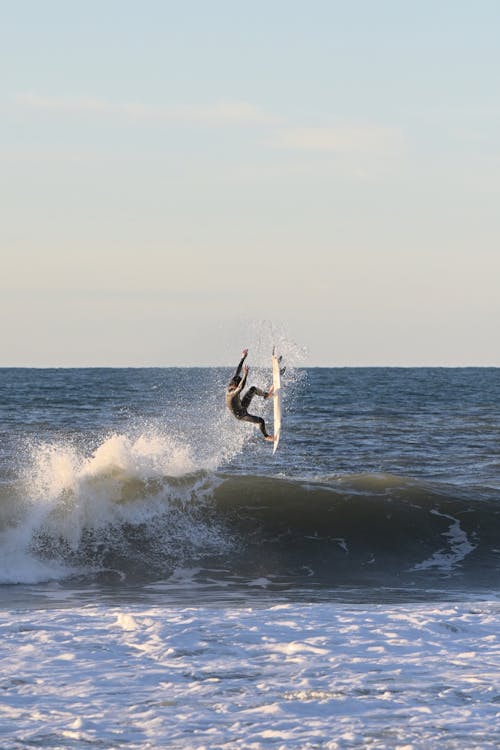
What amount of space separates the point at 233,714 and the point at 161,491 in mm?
11769

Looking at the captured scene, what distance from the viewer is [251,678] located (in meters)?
8.95

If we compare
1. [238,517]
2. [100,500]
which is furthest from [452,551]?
[100,500]

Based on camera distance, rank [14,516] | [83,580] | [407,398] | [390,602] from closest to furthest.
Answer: [390,602], [83,580], [14,516], [407,398]

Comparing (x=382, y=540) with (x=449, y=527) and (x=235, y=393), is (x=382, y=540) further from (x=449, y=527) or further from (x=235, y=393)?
(x=235, y=393)

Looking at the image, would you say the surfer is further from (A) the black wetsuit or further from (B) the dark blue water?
(B) the dark blue water

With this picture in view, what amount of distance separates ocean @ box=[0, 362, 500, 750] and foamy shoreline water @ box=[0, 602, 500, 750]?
3cm

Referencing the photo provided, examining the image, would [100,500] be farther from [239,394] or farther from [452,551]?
[452,551]

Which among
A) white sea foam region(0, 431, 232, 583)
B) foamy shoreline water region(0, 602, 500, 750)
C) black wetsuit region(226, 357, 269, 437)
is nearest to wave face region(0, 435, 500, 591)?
white sea foam region(0, 431, 232, 583)

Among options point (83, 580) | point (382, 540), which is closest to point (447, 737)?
point (83, 580)

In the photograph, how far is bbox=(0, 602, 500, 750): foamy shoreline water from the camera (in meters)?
7.59

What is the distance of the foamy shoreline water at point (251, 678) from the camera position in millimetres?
7590

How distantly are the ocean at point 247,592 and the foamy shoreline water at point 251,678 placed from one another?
0.09 feet

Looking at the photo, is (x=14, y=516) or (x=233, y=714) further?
(x=14, y=516)

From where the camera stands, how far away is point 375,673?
903 cm
